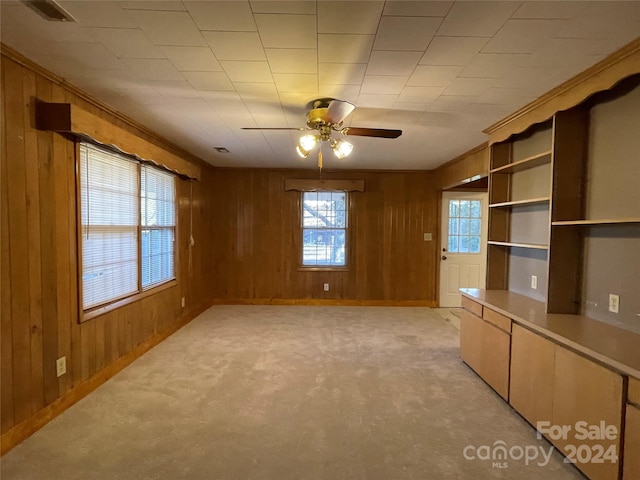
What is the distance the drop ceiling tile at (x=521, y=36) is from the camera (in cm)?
163

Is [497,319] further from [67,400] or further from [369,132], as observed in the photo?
[67,400]

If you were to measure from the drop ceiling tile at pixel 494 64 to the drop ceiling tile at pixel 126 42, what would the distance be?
1.90m

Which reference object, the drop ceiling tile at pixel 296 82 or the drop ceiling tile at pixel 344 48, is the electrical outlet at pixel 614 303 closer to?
the drop ceiling tile at pixel 344 48

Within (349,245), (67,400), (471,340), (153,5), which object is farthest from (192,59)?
(349,245)

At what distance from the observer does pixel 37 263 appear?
2209mm

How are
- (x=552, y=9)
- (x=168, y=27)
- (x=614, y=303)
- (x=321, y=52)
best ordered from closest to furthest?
(x=552, y=9) < (x=168, y=27) < (x=321, y=52) < (x=614, y=303)

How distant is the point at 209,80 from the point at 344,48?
1.02m

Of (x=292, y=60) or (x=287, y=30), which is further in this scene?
(x=292, y=60)

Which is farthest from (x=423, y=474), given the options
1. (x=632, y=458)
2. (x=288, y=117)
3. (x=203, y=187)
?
(x=203, y=187)

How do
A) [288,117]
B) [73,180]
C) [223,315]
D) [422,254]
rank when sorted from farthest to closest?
[422,254]
[223,315]
[288,117]
[73,180]

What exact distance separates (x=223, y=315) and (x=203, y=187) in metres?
2.11

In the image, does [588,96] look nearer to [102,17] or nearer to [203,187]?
[102,17]

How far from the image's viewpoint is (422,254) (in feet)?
19.4

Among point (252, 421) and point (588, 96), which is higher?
point (588, 96)
